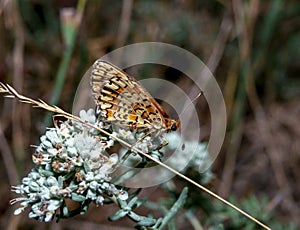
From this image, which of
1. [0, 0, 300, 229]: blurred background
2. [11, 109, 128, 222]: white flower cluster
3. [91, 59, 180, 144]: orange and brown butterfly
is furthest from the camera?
[0, 0, 300, 229]: blurred background

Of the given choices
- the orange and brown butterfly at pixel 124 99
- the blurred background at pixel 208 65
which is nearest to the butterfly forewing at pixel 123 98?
the orange and brown butterfly at pixel 124 99

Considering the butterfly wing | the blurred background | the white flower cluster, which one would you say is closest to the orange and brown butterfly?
the butterfly wing

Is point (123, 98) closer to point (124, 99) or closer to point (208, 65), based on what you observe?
point (124, 99)

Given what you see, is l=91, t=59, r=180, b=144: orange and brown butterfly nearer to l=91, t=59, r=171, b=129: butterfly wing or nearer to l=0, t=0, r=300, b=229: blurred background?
l=91, t=59, r=171, b=129: butterfly wing

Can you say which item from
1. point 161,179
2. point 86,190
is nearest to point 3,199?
point 161,179

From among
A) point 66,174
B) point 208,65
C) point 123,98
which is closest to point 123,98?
point 123,98

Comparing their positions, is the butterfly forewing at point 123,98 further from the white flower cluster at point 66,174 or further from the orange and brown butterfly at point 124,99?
the white flower cluster at point 66,174
